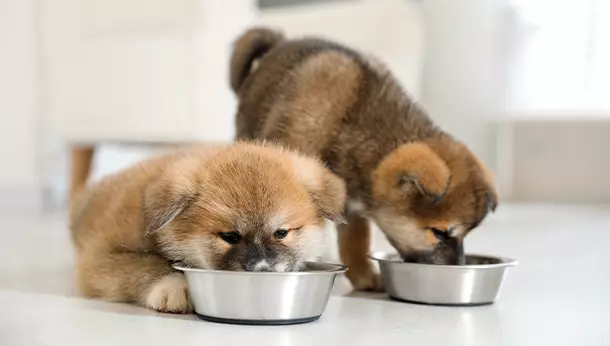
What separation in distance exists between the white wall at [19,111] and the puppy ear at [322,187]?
309 cm

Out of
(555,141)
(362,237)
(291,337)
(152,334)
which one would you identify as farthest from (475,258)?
(555,141)

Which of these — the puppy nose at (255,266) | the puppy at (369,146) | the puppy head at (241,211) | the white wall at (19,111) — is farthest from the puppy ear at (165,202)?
the white wall at (19,111)

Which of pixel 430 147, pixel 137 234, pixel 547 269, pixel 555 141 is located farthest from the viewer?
pixel 555 141

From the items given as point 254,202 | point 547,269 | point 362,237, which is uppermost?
point 254,202

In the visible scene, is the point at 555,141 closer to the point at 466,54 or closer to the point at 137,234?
the point at 466,54

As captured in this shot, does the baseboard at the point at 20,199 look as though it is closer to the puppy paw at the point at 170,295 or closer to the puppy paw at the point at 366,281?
the puppy paw at the point at 366,281

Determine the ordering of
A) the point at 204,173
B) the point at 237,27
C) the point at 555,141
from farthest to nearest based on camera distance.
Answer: the point at 237,27
the point at 555,141
the point at 204,173

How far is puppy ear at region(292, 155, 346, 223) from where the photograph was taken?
3.79ft

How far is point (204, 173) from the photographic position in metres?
1.11

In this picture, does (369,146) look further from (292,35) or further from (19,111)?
(19,111)

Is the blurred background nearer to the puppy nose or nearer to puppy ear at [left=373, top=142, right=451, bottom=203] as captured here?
puppy ear at [left=373, top=142, right=451, bottom=203]

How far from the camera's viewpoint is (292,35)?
330cm

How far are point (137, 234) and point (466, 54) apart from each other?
2375 millimetres

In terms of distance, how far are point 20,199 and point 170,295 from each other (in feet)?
10.2
